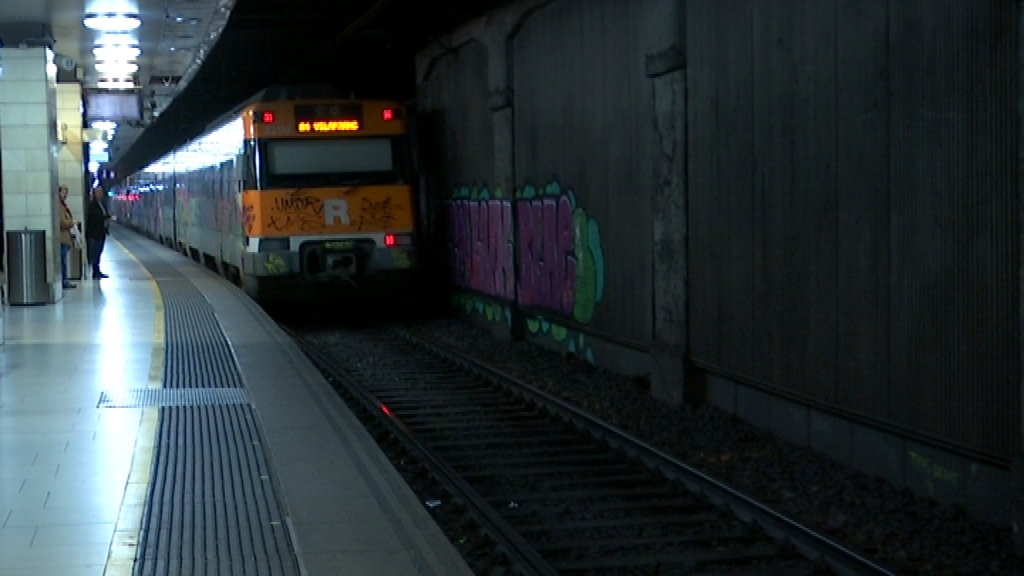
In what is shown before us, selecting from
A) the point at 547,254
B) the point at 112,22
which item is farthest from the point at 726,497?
the point at 112,22

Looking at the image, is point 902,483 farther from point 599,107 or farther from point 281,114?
point 281,114

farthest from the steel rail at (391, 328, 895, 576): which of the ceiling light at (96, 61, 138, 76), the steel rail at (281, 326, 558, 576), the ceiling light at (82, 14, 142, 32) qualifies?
the ceiling light at (96, 61, 138, 76)

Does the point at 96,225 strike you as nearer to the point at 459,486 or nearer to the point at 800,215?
the point at 459,486

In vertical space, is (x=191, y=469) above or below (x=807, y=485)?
above

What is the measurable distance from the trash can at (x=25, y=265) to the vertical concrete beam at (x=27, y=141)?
2.14 feet

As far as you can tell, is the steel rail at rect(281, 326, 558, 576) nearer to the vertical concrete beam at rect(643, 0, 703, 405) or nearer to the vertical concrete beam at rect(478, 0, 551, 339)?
the vertical concrete beam at rect(643, 0, 703, 405)

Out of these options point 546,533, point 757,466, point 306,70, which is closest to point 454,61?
point 306,70

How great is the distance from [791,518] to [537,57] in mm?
9790

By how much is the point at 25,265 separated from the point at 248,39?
546 cm

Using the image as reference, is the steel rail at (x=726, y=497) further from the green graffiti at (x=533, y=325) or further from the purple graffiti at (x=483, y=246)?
the purple graffiti at (x=483, y=246)

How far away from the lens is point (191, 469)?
28.4 feet

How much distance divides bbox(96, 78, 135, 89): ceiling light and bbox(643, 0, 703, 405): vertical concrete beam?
25720 millimetres

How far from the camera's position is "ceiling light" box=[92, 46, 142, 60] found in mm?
27547

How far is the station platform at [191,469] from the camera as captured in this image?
6.50 m
